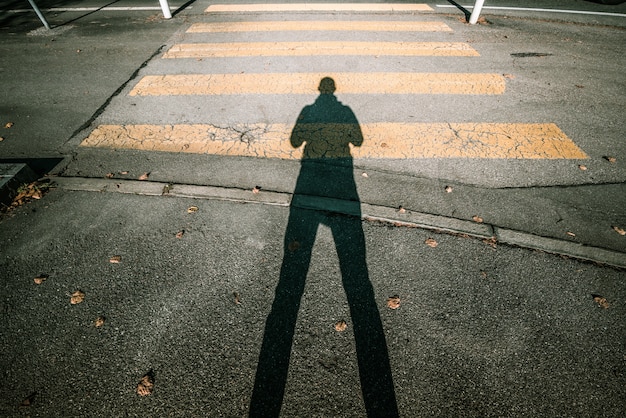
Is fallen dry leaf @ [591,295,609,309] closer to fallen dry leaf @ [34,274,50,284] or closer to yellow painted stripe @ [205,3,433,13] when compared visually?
fallen dry leaf @ [34,274,50,284]

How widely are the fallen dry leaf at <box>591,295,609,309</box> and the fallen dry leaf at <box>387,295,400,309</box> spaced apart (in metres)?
1.97

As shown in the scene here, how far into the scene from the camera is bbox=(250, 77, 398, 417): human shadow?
8.19ft

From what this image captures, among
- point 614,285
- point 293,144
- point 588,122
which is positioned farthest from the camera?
point 588,122

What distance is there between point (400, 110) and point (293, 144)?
7.09 feet

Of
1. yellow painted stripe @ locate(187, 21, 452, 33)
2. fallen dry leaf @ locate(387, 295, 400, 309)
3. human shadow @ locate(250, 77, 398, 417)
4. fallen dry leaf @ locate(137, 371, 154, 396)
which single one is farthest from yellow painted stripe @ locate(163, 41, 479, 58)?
fallen dry leaf @ locate(137, 371, 154, 396)

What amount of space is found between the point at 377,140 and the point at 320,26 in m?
5.59

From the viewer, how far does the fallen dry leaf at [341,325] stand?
282cm

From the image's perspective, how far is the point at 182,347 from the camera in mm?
2721

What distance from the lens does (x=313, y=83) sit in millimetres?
6121

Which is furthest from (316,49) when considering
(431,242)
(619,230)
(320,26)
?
(619,230)

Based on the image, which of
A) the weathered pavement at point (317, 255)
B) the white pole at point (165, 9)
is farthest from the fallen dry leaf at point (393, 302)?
the white pole at point (165, 9)

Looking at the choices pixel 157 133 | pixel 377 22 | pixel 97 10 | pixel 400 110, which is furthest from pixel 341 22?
pixel 97 10

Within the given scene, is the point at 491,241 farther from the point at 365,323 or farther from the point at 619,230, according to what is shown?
the point at 365,323

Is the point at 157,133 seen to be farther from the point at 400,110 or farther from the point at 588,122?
the point at 588,122
